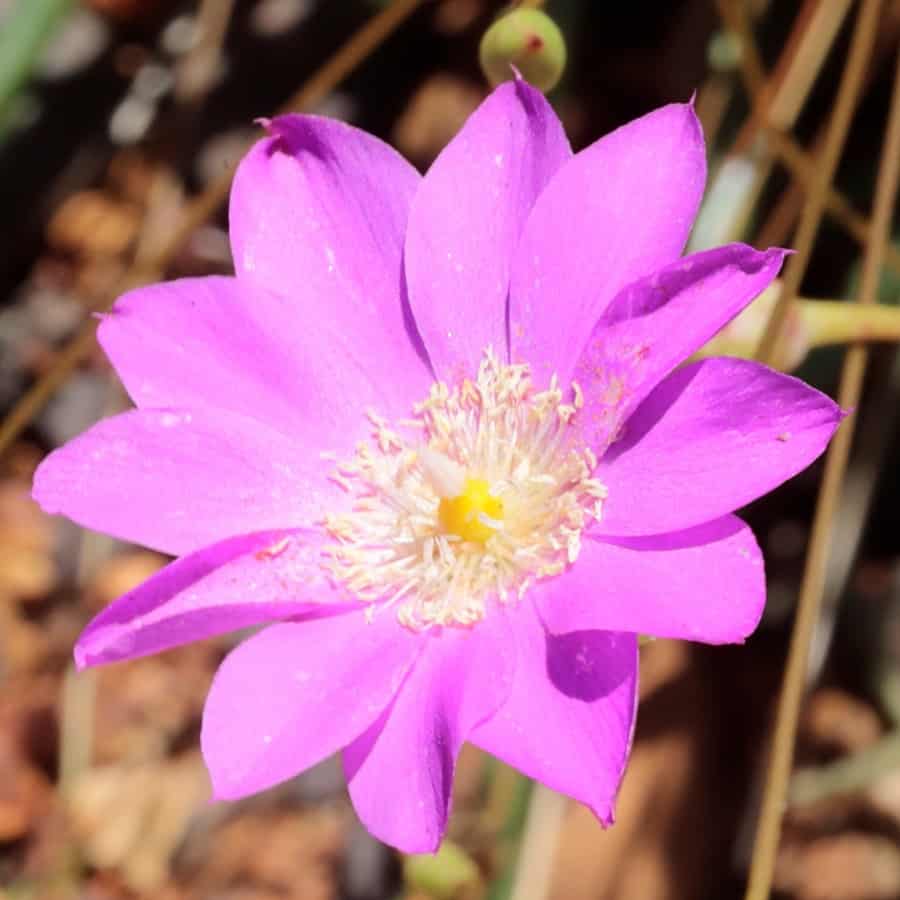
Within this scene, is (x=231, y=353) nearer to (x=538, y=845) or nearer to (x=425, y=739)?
(x=425, y=739)

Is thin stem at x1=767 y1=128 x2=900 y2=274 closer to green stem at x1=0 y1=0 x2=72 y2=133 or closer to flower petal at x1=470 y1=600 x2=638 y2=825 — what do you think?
flower petal at x1=470 y1=600 x2=638 y2=825

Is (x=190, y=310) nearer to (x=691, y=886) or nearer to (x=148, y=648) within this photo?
(x=148, y=648)

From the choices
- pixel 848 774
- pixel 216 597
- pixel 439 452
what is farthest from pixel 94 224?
pixel 848 774

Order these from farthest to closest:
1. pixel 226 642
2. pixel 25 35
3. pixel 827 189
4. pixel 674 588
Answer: pixel 226 642
pixel 25 35
pixel 827 189
pixel 674 588

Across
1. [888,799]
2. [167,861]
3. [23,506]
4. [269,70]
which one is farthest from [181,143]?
[888,799]

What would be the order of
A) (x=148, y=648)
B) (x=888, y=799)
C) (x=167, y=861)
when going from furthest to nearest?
(x=167, y=861), (x=888, y=799), (x=148, y=648)

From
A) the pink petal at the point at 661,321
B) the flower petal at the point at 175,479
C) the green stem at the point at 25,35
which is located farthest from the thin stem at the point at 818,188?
the green stem at the point at 25,35

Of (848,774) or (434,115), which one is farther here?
(434,115)
